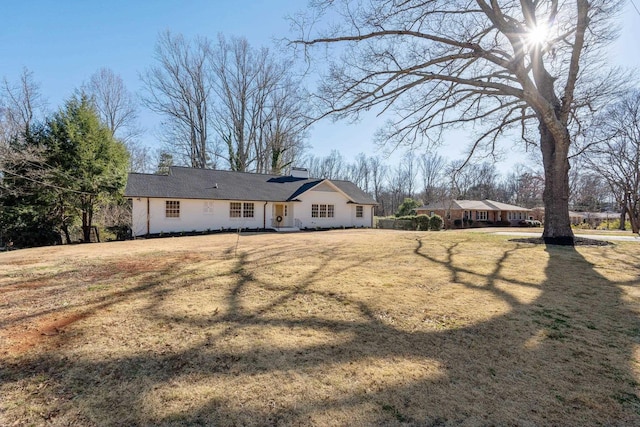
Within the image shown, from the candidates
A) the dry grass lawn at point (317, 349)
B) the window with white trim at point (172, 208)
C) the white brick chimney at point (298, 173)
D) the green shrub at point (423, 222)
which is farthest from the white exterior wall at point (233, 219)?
the dry grass lawn at point (317, 349)

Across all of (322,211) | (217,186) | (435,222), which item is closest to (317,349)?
(217,186)

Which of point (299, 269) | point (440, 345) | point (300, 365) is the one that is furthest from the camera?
point (299, 269)

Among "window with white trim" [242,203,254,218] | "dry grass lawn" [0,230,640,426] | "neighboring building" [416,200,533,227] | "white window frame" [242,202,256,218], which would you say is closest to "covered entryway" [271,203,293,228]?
"white window frame" [242,202,256,218]

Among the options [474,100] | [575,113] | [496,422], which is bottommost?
[496,422]

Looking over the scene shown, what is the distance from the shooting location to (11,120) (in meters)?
18.8

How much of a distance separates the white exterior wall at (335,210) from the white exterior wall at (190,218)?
258 cm

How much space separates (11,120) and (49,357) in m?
24.0

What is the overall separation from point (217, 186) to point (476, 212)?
3158 cm

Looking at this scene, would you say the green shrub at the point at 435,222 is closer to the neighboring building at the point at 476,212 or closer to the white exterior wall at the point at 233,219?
the white exterior wall at the point at 233,219

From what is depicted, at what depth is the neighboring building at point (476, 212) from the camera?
117 ft

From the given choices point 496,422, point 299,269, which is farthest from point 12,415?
point 299,269

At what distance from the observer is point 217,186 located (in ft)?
69.6

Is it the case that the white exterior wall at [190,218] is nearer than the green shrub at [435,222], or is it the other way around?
the white exterior wall at [190,218]

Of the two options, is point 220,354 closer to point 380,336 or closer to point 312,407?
point 312,407
